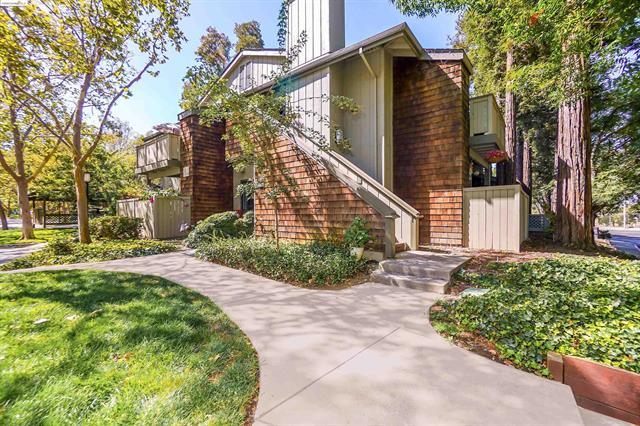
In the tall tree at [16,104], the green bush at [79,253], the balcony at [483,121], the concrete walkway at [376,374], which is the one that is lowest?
the concrete walkway at [376,374]

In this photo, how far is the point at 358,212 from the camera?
572 cm

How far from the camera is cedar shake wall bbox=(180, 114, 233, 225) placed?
35.4 feet

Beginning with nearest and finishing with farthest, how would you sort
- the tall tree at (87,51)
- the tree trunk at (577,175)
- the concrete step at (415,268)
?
the concrete step at (415,268), the tree trunk at (577,175), the tall tree at (87,51)

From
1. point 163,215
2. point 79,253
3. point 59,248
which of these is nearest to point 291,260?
point 79,253

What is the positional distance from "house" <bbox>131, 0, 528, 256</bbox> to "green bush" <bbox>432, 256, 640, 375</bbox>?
2.38 m

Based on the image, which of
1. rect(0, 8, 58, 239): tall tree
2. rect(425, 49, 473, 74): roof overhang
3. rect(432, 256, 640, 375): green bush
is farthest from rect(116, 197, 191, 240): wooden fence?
rect(432, 256, 640, 375): green bush

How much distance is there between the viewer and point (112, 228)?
9547 mm

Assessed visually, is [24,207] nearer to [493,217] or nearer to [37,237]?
[37,237]

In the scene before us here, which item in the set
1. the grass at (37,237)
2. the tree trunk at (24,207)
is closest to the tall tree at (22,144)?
the tree trunk at (24,207)

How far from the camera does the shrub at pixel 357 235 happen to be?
5.17 metres

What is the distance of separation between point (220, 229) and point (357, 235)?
4895 mm

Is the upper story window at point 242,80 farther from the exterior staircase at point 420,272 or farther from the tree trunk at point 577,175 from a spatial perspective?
the tree trunk at point 577,175

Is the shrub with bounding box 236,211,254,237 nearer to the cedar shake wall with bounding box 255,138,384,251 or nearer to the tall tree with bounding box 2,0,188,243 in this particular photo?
the cedar shake wall with bounding box 255,138,384,251

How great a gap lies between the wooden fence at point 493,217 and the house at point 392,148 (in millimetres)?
21
